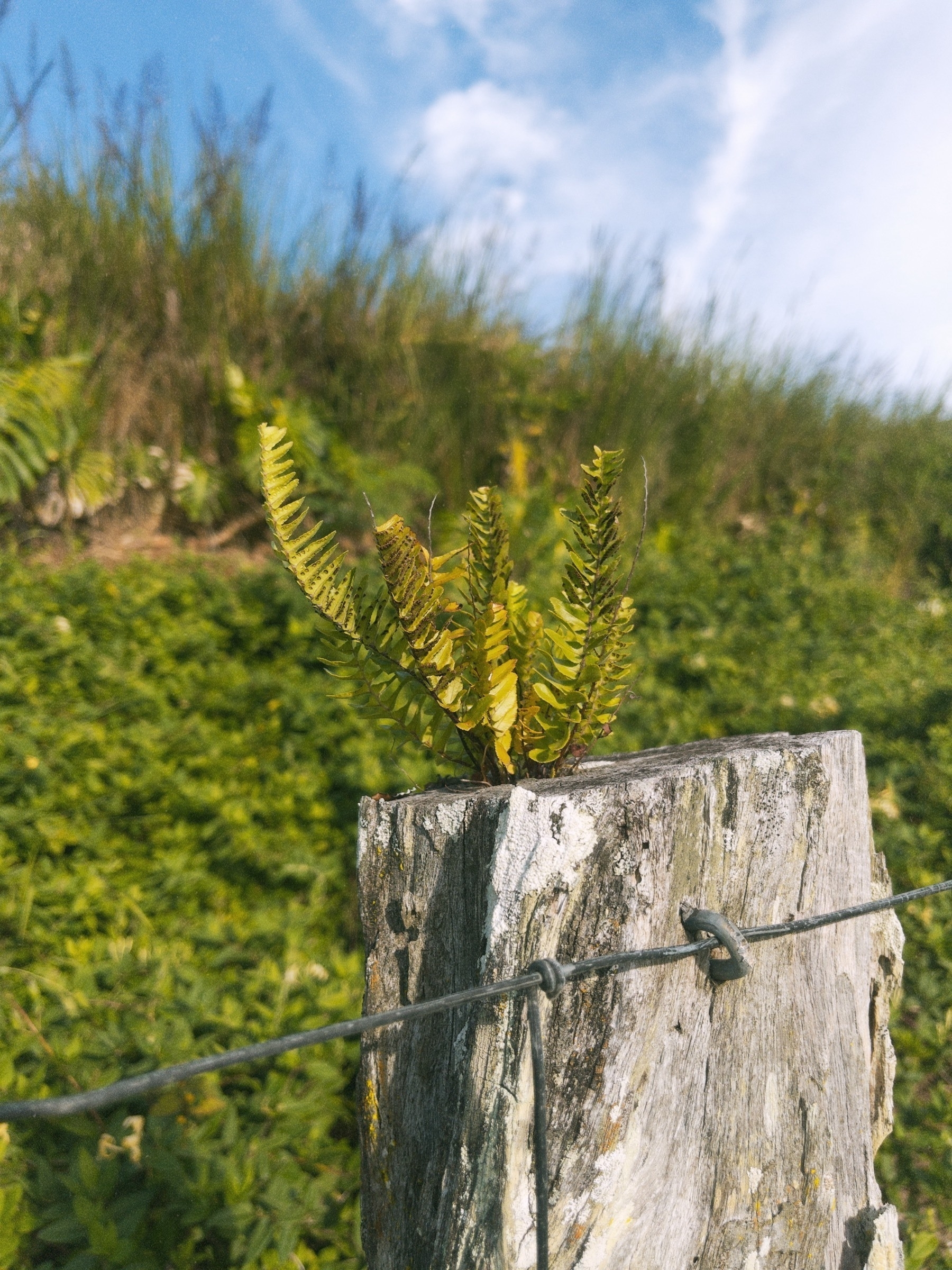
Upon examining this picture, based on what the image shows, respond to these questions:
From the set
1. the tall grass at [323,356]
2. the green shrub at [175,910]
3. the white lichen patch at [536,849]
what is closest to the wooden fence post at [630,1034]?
the white lichen patch at [536,849]

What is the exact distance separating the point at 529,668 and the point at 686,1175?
695mm

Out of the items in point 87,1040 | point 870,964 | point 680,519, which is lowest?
point 87,1040

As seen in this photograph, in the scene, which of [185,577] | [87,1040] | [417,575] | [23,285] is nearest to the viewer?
[417,575]

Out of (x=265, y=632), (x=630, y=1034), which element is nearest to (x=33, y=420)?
(x=265, y=632)

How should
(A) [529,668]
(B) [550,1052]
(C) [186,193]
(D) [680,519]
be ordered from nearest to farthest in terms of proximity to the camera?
1. (B) [550,1052]
2. (A) [529,668]
3. (C) [186,193]
4. (D) [680,519]

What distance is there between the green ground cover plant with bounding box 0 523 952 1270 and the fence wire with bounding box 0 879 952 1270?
12.8 inches

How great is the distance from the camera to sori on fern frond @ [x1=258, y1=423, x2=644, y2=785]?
103 centimetres

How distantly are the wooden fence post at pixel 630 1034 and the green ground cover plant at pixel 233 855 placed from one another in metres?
0.24

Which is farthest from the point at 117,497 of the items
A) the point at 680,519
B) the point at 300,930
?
the point at 680,519

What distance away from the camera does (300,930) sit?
105 inches

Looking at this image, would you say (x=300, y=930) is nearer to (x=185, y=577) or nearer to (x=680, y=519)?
(x=185, y=577)

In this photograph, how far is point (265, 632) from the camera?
4043 mm

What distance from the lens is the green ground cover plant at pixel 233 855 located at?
67.2 inches

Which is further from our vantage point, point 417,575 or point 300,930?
point 300,930
